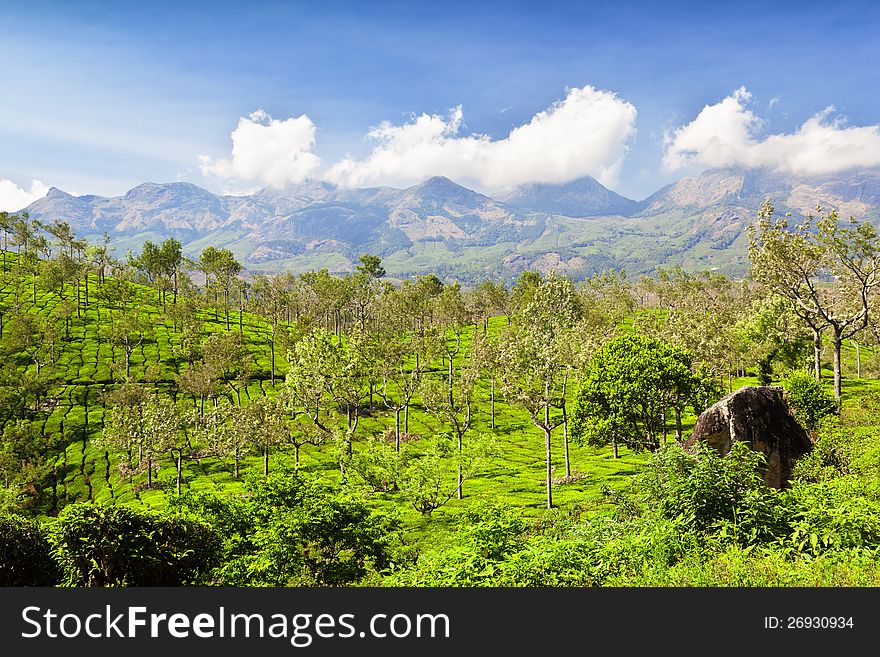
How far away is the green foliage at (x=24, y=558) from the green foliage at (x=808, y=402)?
50.2 m

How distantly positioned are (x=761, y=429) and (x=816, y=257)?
31854 mm

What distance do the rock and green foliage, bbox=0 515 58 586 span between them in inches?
1367

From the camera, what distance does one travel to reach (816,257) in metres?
54.0

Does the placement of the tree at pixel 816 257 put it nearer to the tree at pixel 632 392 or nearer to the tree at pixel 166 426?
the tree at pixel 632 392

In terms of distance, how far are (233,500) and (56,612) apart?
12.0 metres

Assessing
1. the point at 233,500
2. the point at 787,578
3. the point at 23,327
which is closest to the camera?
the point at 787,578

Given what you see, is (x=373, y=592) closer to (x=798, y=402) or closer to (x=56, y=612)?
(x=56, y=612)

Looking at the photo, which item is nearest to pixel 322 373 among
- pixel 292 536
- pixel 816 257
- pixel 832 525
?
pixel 292 536

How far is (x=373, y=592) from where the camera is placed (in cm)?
1060

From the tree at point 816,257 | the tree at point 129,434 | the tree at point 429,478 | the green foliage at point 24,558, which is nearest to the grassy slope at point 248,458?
the tree at point 429,478

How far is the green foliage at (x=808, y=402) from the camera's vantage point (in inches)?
1683

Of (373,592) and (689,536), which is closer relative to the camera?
(373,592)

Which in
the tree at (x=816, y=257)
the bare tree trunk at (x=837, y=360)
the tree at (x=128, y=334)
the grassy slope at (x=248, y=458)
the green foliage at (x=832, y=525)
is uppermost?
the tree at (x=816, y=257)

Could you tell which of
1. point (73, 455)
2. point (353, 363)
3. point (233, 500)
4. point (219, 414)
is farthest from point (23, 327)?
point (233, 500)
